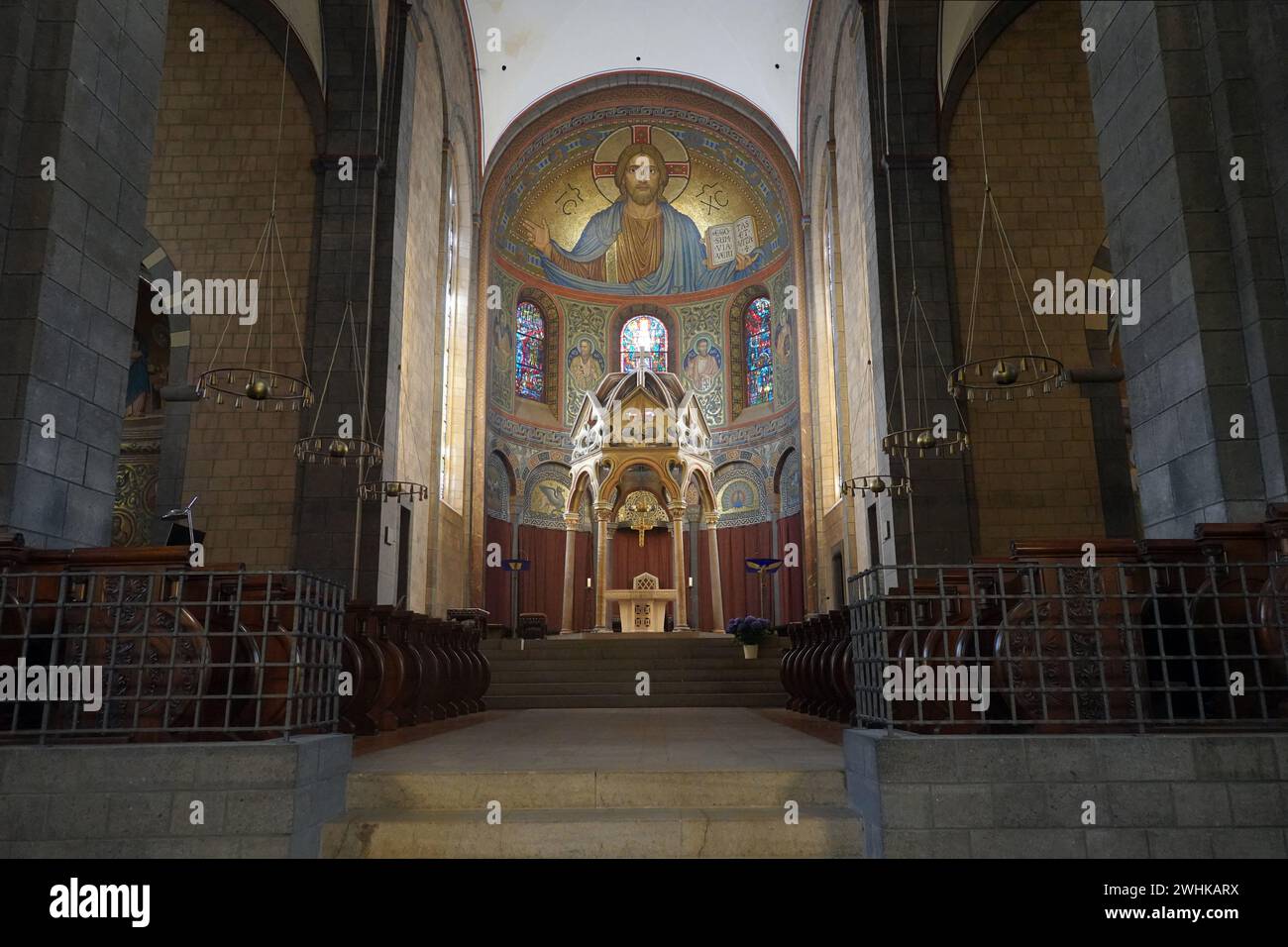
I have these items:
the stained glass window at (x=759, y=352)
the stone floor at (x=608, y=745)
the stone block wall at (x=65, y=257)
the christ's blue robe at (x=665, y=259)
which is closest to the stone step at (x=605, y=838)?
the stone floor at (x=608, y=745)

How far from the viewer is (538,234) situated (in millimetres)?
21172

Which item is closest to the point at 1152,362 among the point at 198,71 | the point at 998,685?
the point at 998,685

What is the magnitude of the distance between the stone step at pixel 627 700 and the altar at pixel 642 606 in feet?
16.7

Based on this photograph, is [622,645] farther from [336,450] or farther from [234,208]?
[234,208]

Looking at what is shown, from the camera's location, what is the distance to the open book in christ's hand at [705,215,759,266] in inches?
834

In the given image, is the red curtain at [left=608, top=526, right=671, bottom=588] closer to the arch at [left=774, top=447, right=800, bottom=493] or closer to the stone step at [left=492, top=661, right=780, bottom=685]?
the arch at [left=774, top=447, right=800, bottom=493]

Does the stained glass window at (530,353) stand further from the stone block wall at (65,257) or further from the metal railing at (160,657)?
the metal railing at (160,657)

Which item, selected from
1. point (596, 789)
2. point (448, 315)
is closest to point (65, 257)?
point (596, 789)

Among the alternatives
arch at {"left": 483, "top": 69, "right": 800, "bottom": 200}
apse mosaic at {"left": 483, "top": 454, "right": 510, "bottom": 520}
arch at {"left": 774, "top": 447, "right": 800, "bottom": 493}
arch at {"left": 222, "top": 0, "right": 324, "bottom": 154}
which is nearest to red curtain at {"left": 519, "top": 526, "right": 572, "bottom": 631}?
apse mosaic at {"left": 483, "top": 454, "right": 510, "bottom": 520}

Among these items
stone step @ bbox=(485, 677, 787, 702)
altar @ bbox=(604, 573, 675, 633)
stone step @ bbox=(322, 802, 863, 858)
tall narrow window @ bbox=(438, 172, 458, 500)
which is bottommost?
stone step @ bbox=(322, 802, 863, 858)

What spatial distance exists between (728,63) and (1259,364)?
1614 cm

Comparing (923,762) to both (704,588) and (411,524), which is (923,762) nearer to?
(411,524)

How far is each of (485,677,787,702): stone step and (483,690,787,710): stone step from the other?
0.39ft

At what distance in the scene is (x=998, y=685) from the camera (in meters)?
4.04
